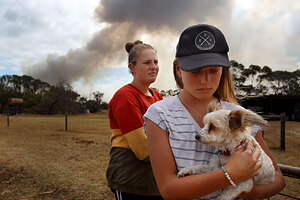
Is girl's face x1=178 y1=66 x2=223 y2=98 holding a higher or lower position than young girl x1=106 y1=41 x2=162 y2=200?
higher

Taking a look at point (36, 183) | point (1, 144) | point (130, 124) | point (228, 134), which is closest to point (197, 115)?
point (228, 134)

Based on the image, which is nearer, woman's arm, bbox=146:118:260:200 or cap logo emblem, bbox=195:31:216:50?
woman's arm, bbox=146:118:260:200

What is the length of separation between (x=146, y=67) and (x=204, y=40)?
52.4 inches

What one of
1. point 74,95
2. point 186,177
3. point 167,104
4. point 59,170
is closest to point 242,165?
point 186,177

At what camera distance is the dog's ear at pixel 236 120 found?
1521 millimetres

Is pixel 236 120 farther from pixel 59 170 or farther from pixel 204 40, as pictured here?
pixel 59 170

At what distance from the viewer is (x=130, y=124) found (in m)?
2.28

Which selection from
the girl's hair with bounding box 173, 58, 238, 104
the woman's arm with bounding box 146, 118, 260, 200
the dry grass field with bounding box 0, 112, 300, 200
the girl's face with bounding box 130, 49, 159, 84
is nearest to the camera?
the woman's arm with bounding box 146, 118, 260, 200

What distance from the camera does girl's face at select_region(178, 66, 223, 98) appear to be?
1469 mm

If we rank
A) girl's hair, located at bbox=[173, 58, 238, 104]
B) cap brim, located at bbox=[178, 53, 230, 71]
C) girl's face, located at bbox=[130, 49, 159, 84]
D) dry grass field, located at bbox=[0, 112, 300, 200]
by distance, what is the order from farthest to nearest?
dry grass field, located at bbox=[0, 112, 300, 200] → girl's face, located at bbox=[130, 49, 159, 84] → girl's hair, located at bbox=[173, 58, 238, 104] → cap brim, located at bbox=[178, 53, 230, 71]

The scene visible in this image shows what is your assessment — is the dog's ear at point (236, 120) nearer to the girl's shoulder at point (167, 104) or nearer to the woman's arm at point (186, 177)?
the woman's arm at point (186, 177)

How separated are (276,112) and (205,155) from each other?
115 ft

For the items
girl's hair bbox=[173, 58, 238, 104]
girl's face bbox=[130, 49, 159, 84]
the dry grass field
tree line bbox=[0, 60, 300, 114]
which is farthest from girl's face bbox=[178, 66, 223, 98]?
tree line bbox=[0, 60, 300, 114]

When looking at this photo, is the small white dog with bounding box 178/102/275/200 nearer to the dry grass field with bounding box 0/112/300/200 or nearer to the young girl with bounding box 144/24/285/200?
the young girl with bounding box 144/24/285/200
